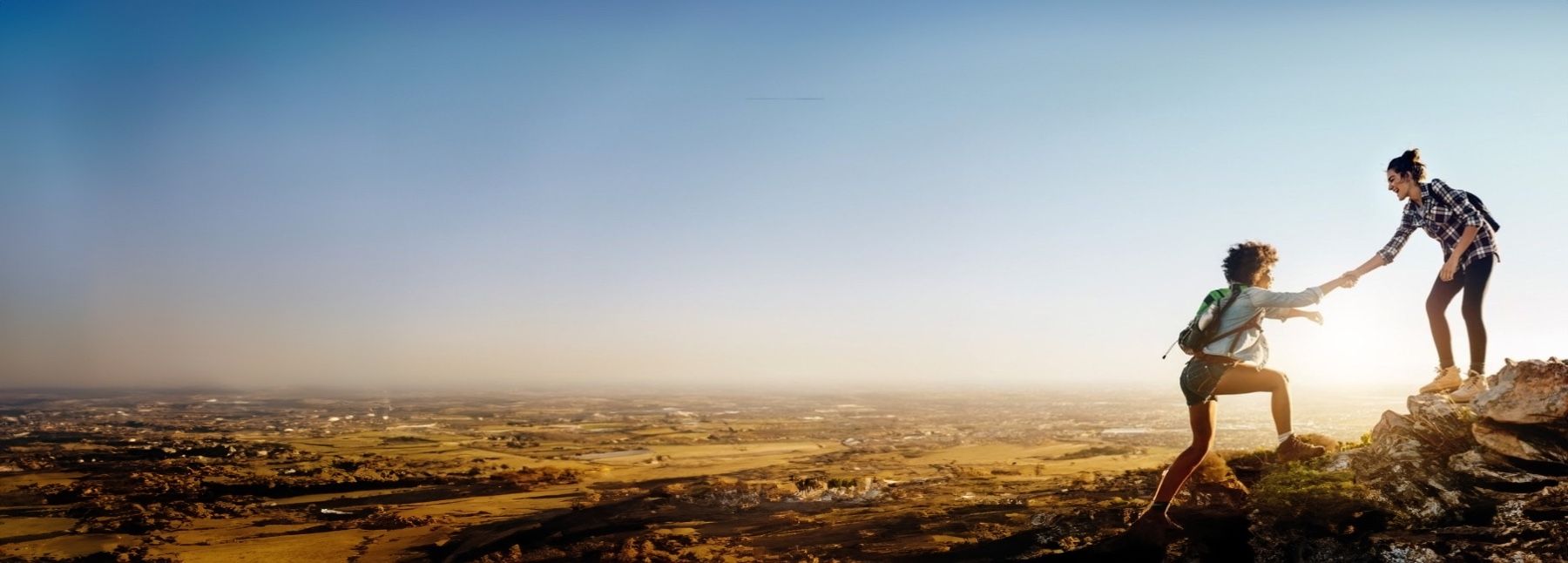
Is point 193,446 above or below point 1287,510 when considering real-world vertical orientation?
below

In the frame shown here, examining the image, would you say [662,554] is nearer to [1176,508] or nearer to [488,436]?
[1176,508]

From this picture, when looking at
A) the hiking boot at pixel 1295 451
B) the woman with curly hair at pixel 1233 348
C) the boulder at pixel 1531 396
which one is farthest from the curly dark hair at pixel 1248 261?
the boulder at pixel 1531 396

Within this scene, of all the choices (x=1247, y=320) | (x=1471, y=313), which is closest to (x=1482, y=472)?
(x=1471, y=313)

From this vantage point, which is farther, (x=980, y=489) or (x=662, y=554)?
(x=980, y=489)

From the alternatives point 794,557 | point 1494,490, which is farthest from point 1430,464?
point 794,557

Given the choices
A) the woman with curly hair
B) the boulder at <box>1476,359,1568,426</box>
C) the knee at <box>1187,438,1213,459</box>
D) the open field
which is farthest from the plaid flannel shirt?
the open field

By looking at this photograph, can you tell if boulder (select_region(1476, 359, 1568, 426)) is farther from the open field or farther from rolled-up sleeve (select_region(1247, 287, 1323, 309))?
the open field

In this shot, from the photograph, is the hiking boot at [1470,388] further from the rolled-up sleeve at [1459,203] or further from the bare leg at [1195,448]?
the bare leg at [1195,448]
